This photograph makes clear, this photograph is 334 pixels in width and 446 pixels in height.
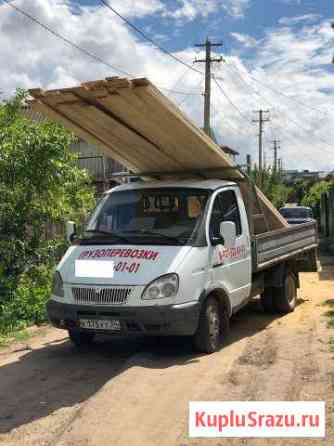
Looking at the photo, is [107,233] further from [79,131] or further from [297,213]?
[297,213]

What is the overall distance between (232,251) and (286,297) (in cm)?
211

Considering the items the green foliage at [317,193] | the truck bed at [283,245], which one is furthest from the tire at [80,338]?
the green foliage at [317,193]

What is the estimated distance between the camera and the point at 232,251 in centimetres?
700

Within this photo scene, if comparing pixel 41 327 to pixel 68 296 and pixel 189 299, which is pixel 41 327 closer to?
pixel 68 296

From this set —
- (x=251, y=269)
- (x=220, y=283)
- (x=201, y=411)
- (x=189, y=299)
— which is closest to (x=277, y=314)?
(x=251, y=269)

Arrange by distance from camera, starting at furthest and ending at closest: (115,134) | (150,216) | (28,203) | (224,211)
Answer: (28,203)
(115,134)
(224,211)
(150,216)

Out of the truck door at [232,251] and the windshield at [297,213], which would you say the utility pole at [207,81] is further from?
the truck door at [232,251]

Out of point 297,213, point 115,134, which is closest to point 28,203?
point 115,134

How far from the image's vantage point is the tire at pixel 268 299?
8.66 m

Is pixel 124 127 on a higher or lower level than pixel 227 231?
higher

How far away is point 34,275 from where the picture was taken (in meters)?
9.27

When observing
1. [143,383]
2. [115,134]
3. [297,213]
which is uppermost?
[115,134]

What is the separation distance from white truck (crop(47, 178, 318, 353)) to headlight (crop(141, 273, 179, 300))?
1cm

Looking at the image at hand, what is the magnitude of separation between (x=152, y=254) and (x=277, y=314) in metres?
3.46
